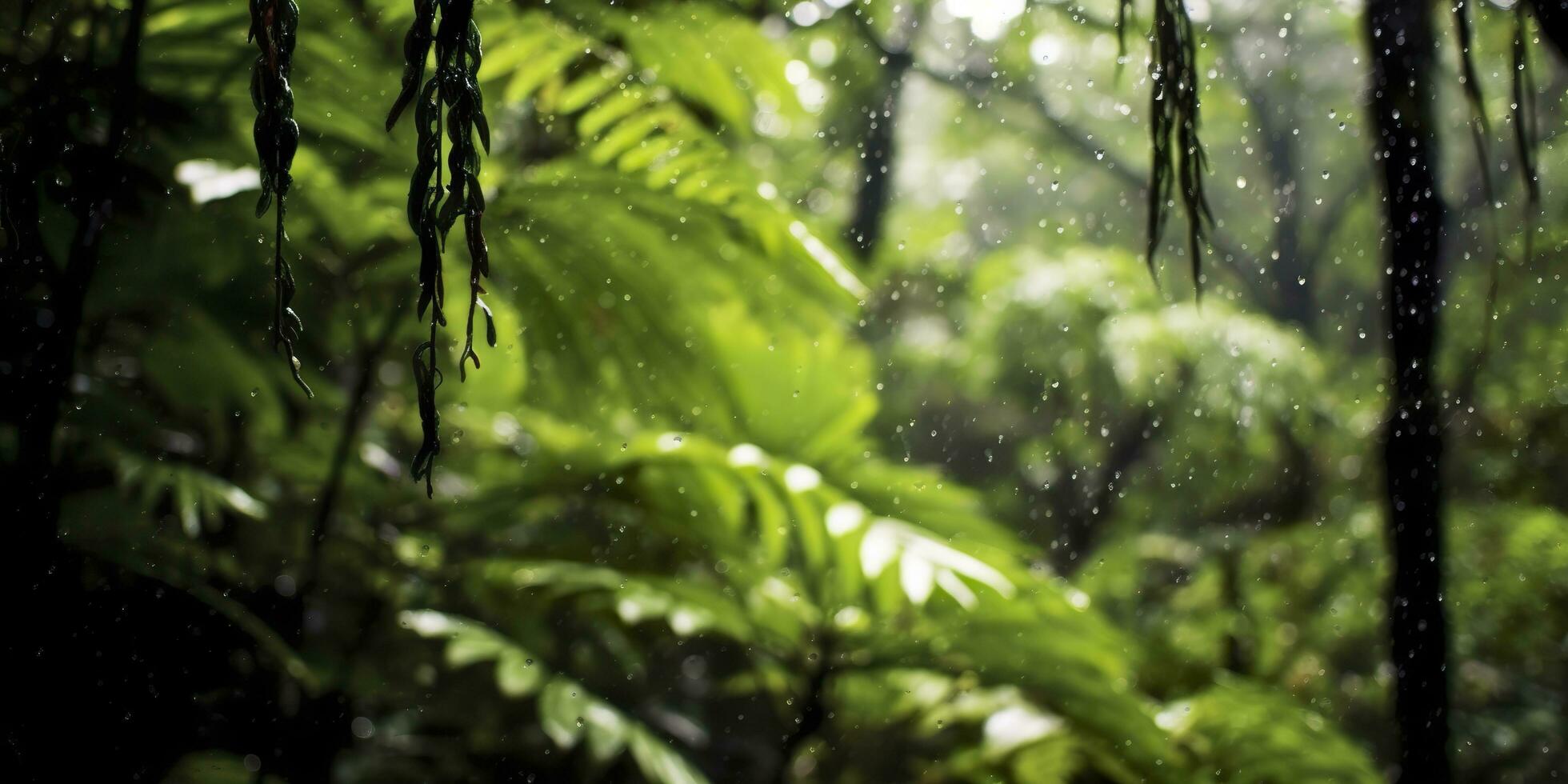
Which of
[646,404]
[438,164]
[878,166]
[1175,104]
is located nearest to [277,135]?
[438,164]

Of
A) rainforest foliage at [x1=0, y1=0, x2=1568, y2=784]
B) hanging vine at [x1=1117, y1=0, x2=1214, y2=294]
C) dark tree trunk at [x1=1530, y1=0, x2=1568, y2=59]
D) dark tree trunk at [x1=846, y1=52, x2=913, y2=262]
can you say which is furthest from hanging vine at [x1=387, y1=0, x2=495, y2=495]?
dark tree trunk at [x1=846, y1=52, x2=913, y2=262]

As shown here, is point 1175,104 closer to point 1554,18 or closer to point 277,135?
point 1554,18

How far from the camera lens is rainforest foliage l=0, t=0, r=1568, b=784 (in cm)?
63

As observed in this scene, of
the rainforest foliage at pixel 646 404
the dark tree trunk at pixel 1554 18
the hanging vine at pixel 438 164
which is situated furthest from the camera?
the rainforest foliage at pixel 646 404

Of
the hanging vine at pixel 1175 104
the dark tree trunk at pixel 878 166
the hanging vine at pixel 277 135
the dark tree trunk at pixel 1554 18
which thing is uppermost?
the dark tree trunk at pixel 878 166

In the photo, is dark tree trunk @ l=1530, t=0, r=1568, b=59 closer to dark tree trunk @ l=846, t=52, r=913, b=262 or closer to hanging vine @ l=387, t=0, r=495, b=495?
hanging vine @ l=387, t=0, r=495, b=495

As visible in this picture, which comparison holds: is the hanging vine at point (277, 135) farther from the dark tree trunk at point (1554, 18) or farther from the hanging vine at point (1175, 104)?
the dark tree trunk at point (1554, 18)

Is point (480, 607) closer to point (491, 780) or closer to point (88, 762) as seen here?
point (491, 780)

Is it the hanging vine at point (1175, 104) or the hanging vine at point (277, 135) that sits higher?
the hanging vine at point (1175, 104)

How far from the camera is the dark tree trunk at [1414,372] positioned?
0.73 m

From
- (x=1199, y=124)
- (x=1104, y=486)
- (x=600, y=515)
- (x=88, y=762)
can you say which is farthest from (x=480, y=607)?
(x=1104, y=486)

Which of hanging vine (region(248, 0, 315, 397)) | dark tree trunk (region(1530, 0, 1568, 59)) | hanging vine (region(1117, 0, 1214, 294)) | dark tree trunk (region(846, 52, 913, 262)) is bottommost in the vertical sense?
hanging vine (region(248, 0, 315, 397))

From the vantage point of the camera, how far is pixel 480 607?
1.02 m

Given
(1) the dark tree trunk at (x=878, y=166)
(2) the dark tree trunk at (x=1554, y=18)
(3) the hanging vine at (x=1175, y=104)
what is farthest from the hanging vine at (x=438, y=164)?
(1) the dark tree trunk at (x=878, y=166)
